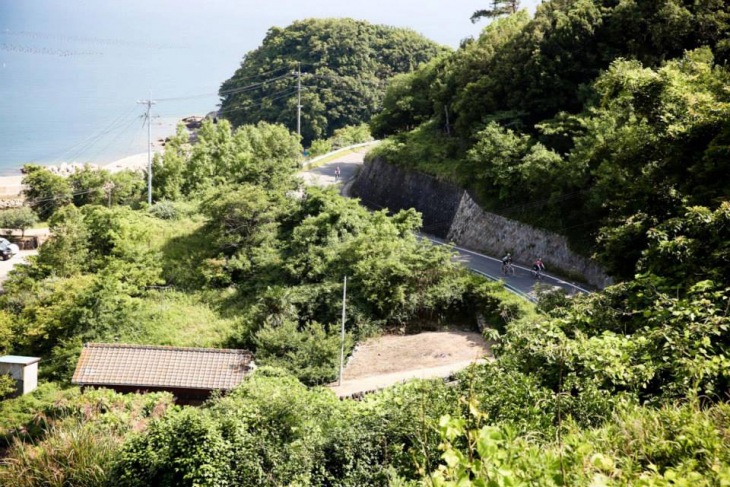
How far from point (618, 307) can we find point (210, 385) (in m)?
10.3

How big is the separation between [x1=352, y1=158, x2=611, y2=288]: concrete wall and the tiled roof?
1079cm

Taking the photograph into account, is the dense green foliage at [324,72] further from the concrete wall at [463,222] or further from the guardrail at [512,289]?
the guardrail at [512,289]

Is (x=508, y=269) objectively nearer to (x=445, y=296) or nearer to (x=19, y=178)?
(x=445, y=296)

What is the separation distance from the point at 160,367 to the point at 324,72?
45.5 meters

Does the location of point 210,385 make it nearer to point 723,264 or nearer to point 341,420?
point 341,420

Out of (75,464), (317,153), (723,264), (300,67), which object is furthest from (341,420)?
(300,67)

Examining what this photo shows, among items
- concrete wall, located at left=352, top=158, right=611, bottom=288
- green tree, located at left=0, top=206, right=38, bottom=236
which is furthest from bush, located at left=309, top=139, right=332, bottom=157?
green tree, located at left=0, top=206, right=38, bottom=236

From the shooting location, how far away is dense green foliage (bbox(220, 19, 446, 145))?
57469mm

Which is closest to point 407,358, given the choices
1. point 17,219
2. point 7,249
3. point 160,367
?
point 160,367

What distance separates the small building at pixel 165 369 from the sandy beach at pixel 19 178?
28.3 metres

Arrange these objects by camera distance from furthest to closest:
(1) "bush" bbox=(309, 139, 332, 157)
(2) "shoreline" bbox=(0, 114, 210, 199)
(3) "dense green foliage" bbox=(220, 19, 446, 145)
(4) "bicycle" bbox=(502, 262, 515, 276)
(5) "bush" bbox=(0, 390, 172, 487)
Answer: (3) "dense green foliage" bbox=(220, 19, 446, 145) < (1) "bush" bbox=(309, 139, 332, 157) < (2) "shoreline" bbox=(0, 114, 210, 199) < (4) "bicycle" bbox=(502, 262, 515, 276) < (5) "bush" bbox=(0, 390, 172, 487)

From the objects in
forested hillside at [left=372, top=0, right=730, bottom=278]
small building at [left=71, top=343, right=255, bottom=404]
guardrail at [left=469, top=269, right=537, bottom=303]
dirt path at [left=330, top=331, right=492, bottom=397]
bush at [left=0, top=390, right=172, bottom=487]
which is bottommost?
small building at [left=71, top=343, right=255, bottom=404]

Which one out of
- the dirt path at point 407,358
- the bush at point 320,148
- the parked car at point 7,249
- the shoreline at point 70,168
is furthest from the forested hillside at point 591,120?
the shoreline at point 70,168

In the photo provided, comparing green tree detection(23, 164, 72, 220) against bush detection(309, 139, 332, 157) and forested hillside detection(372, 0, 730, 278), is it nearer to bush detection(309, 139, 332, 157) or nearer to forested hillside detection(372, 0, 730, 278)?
bush detection(309, 139, 332, 157)
